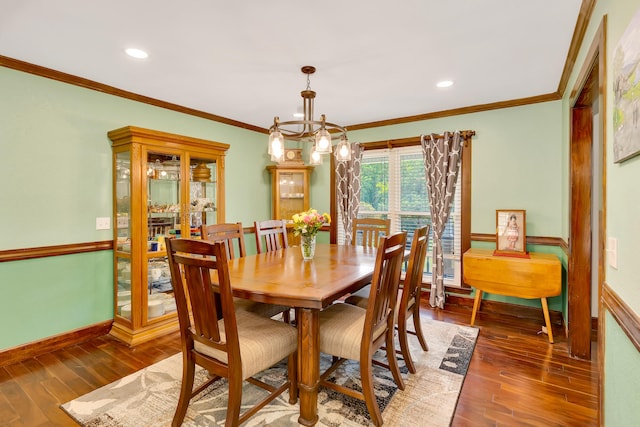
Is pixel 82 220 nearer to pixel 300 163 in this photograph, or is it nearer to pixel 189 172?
pixel 189 172

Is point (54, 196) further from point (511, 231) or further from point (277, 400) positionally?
point (511, 231)

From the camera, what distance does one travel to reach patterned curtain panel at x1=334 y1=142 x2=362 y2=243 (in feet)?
15.3

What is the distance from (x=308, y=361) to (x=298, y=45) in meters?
2.11

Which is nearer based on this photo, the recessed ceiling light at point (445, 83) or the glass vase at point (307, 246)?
the glass vase at point (307, 246)

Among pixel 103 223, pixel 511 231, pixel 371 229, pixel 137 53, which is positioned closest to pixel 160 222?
pixel 103 223

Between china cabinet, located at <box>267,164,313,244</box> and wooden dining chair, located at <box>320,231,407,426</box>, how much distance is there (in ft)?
9.51

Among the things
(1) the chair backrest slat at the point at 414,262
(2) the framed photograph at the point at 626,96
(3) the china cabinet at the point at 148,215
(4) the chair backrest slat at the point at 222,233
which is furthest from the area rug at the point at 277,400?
(2) the framed photograph at the point at 626,96

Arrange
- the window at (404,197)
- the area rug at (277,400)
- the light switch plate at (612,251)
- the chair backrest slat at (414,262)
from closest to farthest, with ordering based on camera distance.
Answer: the light switch plate at (612,251)
the area rug at (277,400)
the chair backrest slat at (414,262)
the window at (404,197)

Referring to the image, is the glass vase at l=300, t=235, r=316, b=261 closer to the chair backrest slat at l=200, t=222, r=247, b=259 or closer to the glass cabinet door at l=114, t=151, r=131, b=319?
the chair backrest slat at l=200, t=222, r=247, b=259

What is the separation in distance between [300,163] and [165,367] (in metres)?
3.20

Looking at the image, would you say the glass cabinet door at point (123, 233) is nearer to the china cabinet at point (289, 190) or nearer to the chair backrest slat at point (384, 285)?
the china cabinet at point (289, 190)

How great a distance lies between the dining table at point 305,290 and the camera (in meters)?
1.75

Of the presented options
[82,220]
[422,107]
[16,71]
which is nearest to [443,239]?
[422,107]

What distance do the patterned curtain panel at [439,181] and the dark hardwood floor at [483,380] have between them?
Result: 2.73 ft
